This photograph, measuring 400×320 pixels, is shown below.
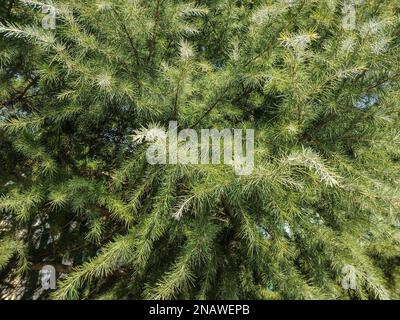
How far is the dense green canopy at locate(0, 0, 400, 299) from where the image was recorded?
1096 millimetres

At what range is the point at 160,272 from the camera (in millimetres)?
1352

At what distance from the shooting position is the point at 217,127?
1297 mm

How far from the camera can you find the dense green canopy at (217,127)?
110cm

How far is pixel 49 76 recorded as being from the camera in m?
1.21

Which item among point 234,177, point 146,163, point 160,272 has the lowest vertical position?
point 160,272

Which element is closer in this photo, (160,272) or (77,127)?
(160,272)
